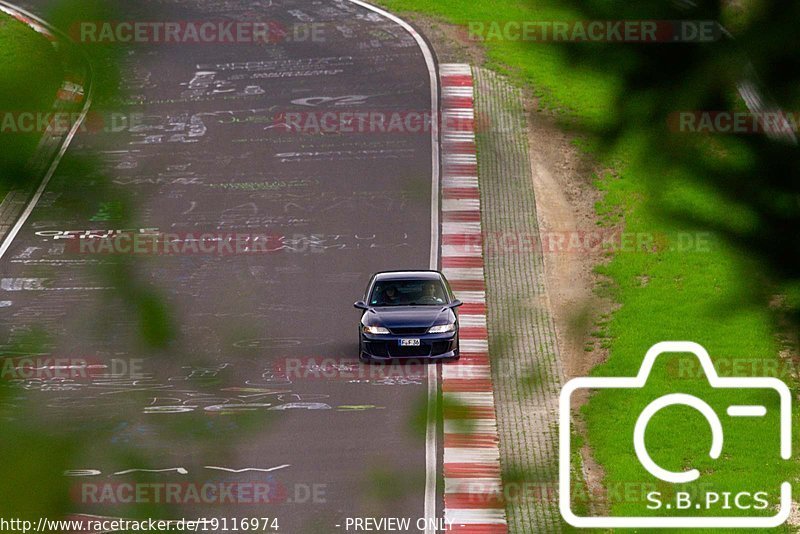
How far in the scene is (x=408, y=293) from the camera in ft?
71.5

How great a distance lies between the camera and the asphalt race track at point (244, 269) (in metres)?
2.23

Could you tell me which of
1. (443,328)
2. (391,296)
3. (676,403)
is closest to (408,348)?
(443,328)

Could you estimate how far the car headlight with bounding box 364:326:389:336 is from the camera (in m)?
20.8

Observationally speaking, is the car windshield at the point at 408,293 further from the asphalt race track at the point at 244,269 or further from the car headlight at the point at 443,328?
the asphalt race track at the point at 244,269

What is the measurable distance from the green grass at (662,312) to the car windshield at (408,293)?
2.91 meters

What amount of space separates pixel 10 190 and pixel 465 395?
1.83 metres

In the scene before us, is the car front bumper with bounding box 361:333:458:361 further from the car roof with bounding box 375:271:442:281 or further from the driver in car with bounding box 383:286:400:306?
the car roof with bounding box 375:271:442:281

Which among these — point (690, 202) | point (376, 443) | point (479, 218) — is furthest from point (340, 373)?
point (690, 202)

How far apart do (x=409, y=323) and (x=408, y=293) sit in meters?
1.08

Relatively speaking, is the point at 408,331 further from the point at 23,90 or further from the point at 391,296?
the point at 23,90

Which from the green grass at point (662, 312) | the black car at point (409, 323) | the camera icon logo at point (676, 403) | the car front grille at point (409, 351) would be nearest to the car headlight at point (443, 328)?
the black car at point (409, 323)

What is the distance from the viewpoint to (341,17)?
1702 inches

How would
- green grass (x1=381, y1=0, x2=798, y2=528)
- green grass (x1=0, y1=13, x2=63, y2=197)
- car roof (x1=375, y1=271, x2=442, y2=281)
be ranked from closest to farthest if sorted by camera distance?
green grass (x1=0, y1=13, x2=63, y2=197)
green grass (x1=381, y1=0, x2=798, y2=528)
car roof (x1=375, y1=271, x2=442, y2=281)

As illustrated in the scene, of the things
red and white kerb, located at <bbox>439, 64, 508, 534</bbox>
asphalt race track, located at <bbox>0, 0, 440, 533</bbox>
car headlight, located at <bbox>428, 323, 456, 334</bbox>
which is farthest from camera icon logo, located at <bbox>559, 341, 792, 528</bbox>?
car headlight, located at <bbox>428, 323, 456, 334</bbox>
